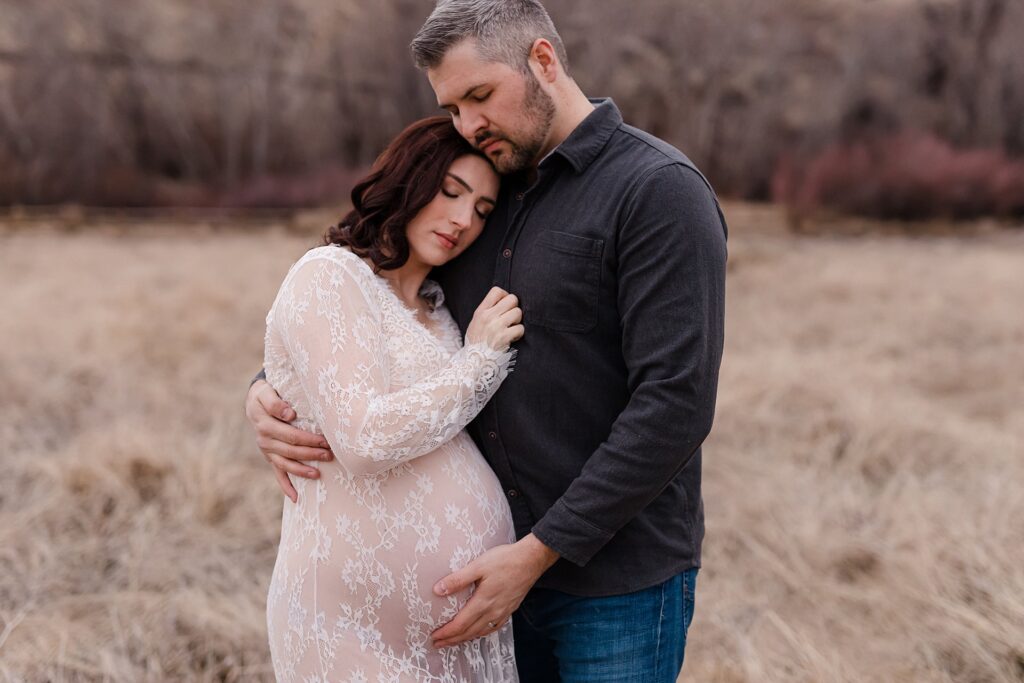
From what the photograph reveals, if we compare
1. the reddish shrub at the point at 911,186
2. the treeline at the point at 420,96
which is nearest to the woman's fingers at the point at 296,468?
the treeline at the point at 420,96

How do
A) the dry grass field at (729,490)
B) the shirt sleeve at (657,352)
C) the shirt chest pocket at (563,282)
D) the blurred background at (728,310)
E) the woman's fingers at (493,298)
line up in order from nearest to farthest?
1. the shirt sleeve at (657,352)
2. the shirt chest pocket at (563,282)
3. the woman's fingers at (493,298)
4. the dry grass field at (729,490)
5. the blurred background at (728,310)

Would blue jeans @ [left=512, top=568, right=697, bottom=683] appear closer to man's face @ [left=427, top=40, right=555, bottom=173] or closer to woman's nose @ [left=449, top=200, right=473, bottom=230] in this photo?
woman's nose @ [left=449, top=200, right=473, bottom=230]

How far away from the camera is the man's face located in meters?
1.57

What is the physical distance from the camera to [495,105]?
5.21ft

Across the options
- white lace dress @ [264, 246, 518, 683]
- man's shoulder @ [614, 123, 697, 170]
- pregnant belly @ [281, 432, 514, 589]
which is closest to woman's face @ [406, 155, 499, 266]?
white lace dress @ [264, 246, 518, 683]

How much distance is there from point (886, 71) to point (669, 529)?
15.9m

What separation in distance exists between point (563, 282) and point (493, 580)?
534 millimetres

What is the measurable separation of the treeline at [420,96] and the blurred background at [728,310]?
5cm

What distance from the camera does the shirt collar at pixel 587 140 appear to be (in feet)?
5.25

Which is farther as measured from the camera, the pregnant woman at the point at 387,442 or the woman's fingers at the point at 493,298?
the woman's fingers at the point at 493,298

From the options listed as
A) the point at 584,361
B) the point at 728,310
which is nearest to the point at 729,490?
the point at 584,361

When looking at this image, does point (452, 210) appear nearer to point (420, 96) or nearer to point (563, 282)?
point (563, 282)

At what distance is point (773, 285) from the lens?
8.35 meters

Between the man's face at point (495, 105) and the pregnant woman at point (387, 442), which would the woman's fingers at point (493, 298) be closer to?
the pregnant woman at point (387, 442)
